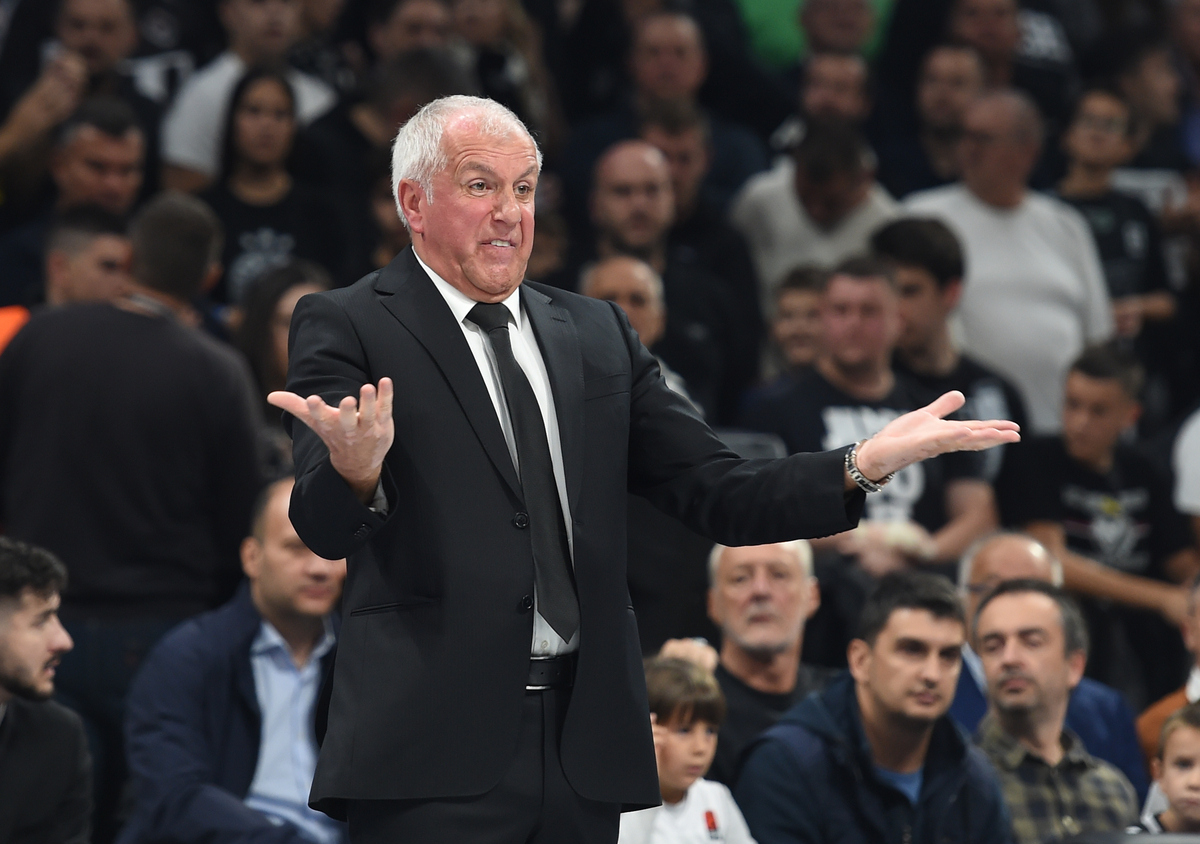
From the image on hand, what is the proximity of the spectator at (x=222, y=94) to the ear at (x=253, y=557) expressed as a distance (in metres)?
2.39

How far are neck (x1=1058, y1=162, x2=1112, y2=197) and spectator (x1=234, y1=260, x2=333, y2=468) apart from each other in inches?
154

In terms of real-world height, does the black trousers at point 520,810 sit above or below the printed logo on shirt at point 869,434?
below

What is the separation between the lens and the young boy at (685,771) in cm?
408

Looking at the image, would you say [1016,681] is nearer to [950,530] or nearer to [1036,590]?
[1036,590]

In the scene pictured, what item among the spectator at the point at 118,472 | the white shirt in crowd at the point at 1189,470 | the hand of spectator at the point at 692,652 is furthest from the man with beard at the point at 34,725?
the white shirt in crowd at the point at 1189,470

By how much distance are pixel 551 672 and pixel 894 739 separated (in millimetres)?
2292

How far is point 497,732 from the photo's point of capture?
2279mm

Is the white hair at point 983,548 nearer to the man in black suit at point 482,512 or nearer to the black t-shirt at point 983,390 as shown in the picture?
the black t-shirt at point 983,390

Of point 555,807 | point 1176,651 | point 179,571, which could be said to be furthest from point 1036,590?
point 555,807

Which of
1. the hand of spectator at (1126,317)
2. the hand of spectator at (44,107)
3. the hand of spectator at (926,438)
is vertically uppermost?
the hand of spectator at (44,107)

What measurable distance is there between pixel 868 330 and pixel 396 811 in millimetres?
3886

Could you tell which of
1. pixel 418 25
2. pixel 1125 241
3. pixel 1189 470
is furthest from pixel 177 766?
pixel 1125 241

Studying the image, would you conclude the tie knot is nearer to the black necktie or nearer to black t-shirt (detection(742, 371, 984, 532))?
the black necktie

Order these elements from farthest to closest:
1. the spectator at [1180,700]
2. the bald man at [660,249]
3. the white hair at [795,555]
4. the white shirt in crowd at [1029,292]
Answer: the white shirt in crowd at [1029,292] < the bald man at [660,249] < the spectator at [1180,700] < the white hair at [795,555]
